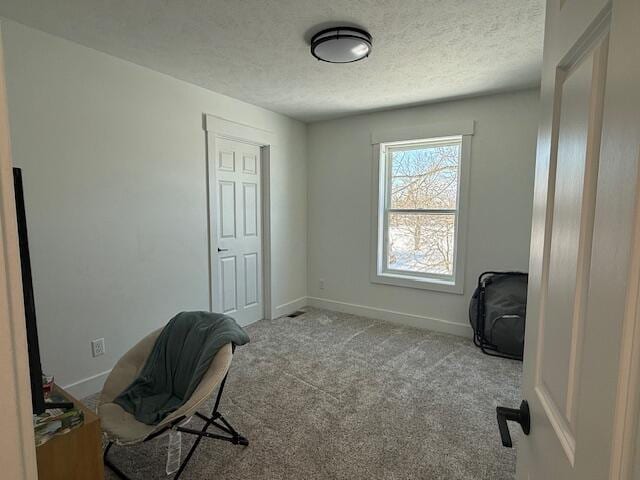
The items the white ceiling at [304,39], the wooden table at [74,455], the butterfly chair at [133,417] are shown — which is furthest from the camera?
the white ceiling at [304,39]

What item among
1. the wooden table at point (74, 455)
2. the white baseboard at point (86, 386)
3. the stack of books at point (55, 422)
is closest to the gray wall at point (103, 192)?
the white baseboard at point (86, 386)

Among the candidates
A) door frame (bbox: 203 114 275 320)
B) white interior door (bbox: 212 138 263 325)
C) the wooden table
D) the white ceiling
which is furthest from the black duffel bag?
the wooden table

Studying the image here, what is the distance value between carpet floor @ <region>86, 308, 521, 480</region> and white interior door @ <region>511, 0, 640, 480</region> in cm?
118

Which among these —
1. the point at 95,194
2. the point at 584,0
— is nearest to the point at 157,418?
the point at 95,194

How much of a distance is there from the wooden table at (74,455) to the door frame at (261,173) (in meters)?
2.11

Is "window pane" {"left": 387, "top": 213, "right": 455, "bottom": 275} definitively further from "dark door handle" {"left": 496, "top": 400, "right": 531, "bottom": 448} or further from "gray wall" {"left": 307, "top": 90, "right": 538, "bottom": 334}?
"dark door handle" {"left": 496, "top": 400, "right": 531, "bottom": 448}

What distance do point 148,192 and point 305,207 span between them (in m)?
2.20

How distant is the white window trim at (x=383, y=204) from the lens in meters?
3.50

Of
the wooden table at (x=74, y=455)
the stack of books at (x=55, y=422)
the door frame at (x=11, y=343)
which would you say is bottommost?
the wooden table at (x=74, y=455)

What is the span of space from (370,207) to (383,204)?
0.16m

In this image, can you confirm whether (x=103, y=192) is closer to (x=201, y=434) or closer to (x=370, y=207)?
(x=201, y=434)

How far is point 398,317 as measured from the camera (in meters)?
4.01

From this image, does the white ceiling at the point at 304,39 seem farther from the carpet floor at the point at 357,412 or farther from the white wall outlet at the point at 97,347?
the carpet floor at the point at 357,412

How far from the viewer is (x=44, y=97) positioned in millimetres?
2158
